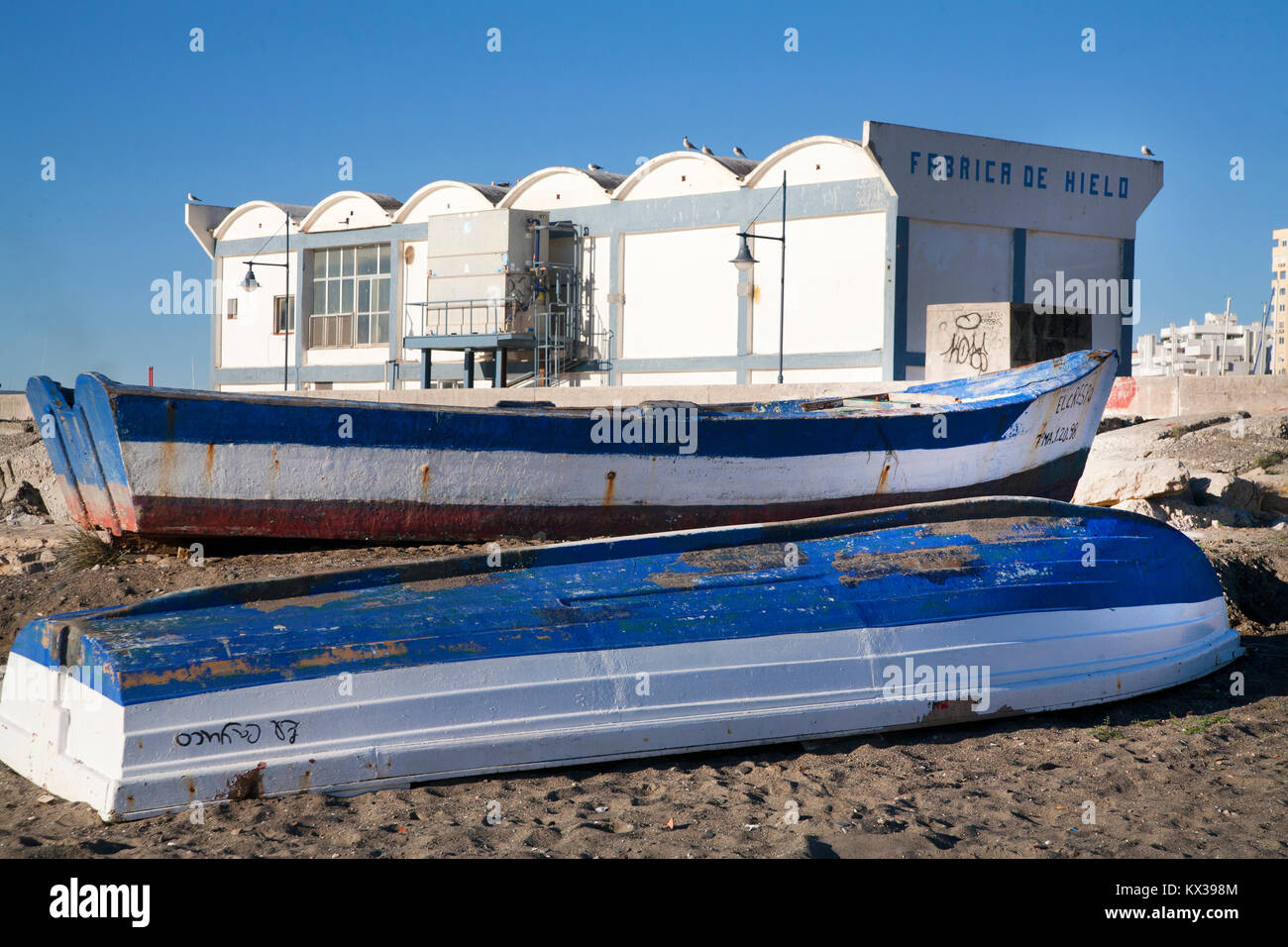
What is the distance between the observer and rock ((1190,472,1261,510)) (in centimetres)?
1141

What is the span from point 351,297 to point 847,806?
103 ft

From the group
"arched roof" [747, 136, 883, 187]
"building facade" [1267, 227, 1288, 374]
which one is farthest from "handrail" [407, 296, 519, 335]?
"building facade" [1267, 227, 1288, 374]

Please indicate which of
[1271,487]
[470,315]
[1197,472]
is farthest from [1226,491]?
[470,315]

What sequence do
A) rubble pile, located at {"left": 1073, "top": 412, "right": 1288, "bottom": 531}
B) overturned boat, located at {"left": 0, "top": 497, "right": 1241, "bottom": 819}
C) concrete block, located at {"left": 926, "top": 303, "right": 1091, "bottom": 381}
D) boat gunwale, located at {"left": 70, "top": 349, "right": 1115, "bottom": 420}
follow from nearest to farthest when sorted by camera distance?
1. overturned boat, located at {"left": 0, "top": 497, "right": 1241, "bottom": 819}
2. boat gunwale, located at {"left": 70, "top": 349, "right": 1115, "bottom": 420}
3. rubble pile, located at {"left": 1073, "top": 412, "right": 1288, "bottom": 531}
4. concrete block, located at {"left": 926, "top": 303, "right": 1091, "bottom": 381}

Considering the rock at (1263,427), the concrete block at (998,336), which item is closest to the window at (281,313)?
the concrete block at (998,336)

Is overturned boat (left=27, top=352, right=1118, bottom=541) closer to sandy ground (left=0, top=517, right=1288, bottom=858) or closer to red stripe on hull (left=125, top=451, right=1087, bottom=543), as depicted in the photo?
red stripe on hull (left=125, top=451, right=1087, bottom=543)

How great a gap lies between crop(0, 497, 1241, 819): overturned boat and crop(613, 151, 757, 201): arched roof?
2116 cm

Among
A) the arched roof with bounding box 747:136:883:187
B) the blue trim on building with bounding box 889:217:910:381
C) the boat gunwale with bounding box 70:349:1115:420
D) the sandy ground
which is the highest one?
the arched roof with bounding box 747:136:883:187

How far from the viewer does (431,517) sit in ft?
28.5

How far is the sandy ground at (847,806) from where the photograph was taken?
3.93 metres

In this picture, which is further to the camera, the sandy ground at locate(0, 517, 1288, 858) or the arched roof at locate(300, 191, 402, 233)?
the arched roof at locate(300, 191, 402, 233)

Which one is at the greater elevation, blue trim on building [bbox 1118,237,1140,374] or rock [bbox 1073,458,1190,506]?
blue trim on building [bbox 1118,237,1140,374]

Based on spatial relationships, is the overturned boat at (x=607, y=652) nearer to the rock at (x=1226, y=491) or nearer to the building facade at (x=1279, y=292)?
the rock at (x=1226, y=491)
